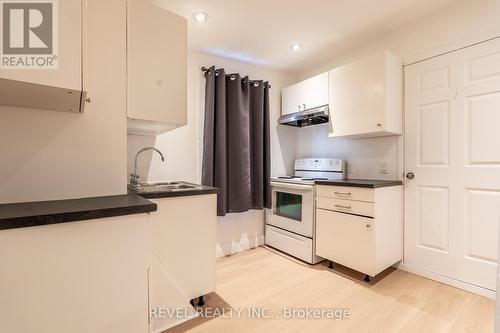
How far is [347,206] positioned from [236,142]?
1.34 m

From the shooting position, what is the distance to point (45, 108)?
4.16ft

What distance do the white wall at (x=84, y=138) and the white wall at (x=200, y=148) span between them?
816mm

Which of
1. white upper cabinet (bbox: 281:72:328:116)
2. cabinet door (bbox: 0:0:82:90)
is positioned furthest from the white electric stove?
cabinet door (bbox: 0:0:82:90)

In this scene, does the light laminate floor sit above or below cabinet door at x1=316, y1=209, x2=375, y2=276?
below

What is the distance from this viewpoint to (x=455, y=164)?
1946mm

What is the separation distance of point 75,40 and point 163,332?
168 centimetres

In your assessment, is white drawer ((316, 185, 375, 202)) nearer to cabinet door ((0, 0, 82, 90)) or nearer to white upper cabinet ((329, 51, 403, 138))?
white upper cabinet ((329, 51, 403, 138))

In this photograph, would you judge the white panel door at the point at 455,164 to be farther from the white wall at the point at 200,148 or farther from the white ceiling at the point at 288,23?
the white wall at the point at 200,148

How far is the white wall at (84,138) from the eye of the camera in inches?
47.5

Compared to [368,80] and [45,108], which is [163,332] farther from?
[368,80]

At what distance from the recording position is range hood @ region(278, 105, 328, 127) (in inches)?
104

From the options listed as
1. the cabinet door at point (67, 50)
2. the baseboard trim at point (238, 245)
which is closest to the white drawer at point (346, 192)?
the baseboard trim at point (238, 245)

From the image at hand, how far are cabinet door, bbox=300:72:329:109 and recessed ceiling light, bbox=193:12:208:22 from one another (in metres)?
1.36

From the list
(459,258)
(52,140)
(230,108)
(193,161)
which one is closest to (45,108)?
(52,140)
